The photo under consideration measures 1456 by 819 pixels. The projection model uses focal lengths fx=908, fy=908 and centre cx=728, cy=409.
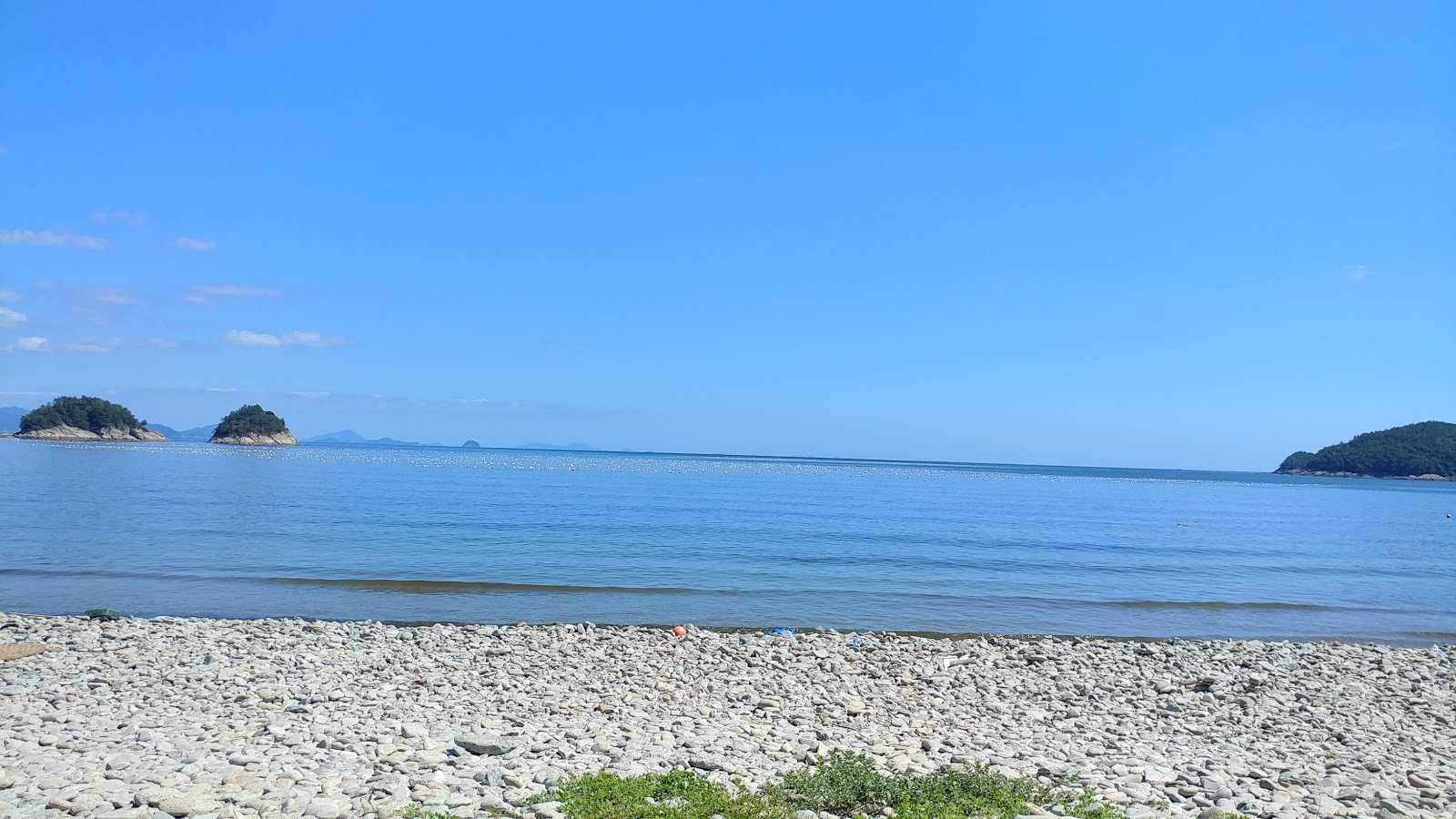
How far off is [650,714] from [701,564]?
14965mm

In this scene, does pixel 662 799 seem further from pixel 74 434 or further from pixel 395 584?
pixel 74 434

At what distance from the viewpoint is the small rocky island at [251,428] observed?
192875mm

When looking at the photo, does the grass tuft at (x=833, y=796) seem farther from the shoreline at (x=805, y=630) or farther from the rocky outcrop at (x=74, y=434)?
the rocky outcrop at (x=74, y=434)

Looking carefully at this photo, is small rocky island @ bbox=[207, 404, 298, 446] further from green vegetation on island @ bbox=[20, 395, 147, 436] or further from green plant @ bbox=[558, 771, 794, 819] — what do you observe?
green plant @ bbox=[558, 771, 794, 819]

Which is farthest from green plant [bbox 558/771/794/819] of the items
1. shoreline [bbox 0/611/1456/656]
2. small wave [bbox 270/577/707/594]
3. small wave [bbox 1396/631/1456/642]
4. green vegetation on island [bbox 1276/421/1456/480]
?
green vegetation on island [bbox 1276/421/1456/480]

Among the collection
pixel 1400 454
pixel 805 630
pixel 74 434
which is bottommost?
pixel 805 630

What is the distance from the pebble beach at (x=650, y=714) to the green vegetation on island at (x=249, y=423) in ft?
653

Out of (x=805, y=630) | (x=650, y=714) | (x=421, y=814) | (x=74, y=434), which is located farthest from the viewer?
(x=74, y=434)

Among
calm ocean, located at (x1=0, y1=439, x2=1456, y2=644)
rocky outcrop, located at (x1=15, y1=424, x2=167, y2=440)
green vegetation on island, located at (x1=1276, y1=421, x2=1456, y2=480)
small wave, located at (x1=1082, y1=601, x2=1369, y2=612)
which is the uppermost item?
green vegetation on island, located at (x1=1276, y1=421, x2=1456, y2=480)

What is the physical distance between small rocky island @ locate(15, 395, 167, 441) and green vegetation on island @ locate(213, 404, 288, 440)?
60.8 feet

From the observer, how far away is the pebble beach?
7.59 m

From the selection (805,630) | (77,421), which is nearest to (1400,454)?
(805,630)

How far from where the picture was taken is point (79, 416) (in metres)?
168

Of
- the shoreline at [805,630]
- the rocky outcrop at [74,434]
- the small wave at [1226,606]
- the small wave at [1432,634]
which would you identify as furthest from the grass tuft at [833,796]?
the rocky outcrop at [74,434]
